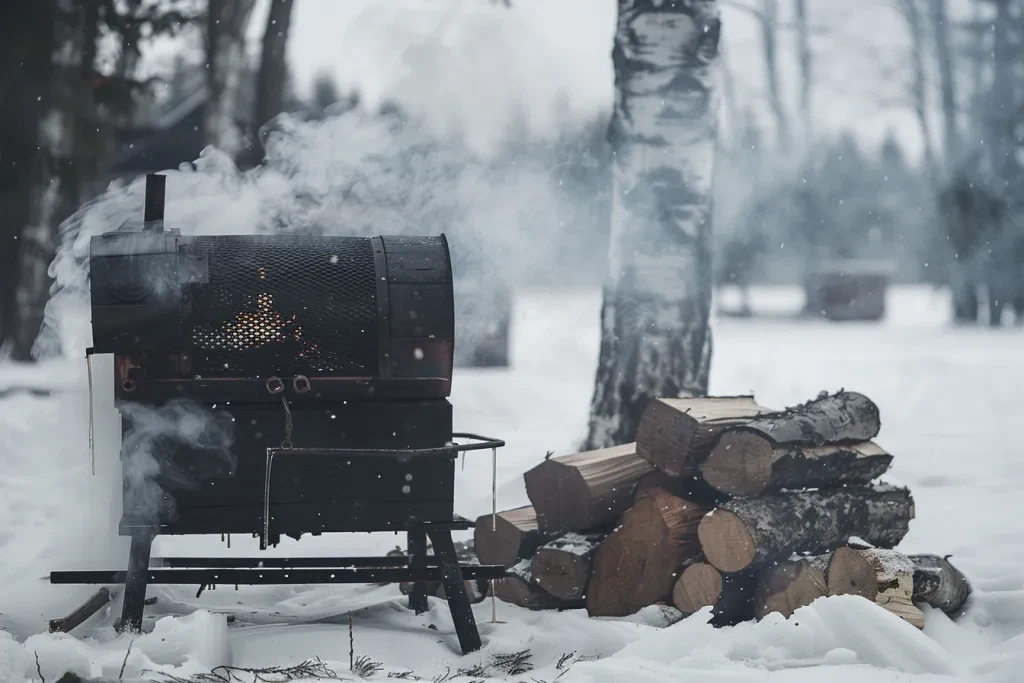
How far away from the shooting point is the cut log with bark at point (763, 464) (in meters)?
4.25

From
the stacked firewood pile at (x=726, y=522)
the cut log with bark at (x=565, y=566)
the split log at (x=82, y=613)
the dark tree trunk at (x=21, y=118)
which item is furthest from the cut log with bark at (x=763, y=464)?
the dark tree trunk at (x=21, y=118)

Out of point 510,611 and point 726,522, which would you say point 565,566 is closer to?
point 510,611

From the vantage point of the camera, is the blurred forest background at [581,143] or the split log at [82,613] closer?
the split log at [82,613]

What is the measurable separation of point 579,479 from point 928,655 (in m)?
1.59

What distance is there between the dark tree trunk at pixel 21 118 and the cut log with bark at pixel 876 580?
32.7ft

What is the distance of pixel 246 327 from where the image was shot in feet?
12.6

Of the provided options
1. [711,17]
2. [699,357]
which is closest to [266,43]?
[711,17]

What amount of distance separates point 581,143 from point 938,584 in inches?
254

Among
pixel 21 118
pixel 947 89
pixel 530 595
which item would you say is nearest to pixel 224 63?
pixel 21 118

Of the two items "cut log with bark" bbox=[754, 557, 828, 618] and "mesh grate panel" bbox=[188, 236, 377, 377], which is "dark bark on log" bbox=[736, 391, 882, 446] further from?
"mesh grate panel" bbox=[188, 236, 377, 377]

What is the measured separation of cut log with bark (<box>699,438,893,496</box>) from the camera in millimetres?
4246

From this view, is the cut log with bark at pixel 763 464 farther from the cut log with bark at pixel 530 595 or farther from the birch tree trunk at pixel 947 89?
the birch tree trunk at pixel 947 89

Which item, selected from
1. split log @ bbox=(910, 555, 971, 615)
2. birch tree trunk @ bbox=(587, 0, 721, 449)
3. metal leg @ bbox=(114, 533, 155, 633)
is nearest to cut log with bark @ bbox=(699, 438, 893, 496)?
split log @ bbox=(910, 555, 971, 615)

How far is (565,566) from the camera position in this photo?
4.47 m
